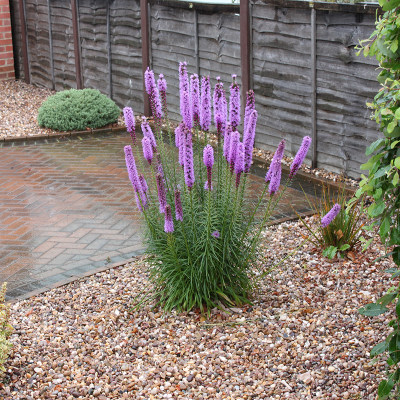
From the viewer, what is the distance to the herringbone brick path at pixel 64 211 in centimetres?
549

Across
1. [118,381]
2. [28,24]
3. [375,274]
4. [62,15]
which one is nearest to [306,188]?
[375,274]

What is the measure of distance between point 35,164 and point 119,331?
15.5 feet

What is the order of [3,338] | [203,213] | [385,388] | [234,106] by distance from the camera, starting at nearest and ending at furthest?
[385,388], [3,338], [234,106], [203,213]

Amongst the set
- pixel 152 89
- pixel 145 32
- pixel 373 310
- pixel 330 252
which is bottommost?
pixel 330 252

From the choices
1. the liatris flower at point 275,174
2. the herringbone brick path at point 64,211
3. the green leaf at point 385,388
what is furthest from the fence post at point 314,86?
the green leaf at point 385,388

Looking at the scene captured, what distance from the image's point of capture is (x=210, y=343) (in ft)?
13.2

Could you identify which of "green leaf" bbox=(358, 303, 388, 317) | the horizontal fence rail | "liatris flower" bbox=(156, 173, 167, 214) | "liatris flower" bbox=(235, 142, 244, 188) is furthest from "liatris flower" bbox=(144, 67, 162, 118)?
the horizontal fence rail

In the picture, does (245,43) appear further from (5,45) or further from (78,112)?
(5,45)

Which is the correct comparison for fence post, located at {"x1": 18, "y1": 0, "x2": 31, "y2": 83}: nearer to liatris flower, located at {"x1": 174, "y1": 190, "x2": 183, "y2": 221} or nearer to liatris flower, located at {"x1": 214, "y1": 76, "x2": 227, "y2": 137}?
liatris flower, located at {"x1": 214, "y1": 76, "x2": 227, "y2": 137}

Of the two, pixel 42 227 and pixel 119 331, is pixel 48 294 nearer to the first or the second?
pixel 119 331

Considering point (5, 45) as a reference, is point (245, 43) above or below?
above

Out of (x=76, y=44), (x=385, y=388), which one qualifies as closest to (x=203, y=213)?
(x=385, y=388)

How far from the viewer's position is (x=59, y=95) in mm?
10523

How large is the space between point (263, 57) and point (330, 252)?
154 inches
